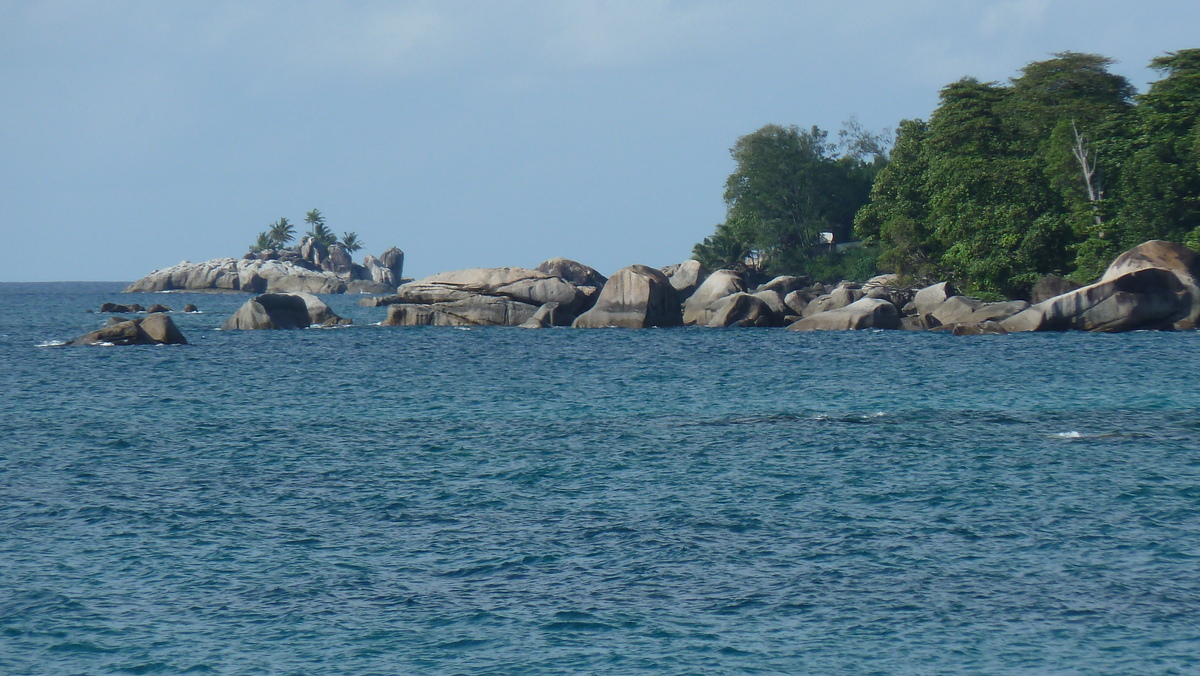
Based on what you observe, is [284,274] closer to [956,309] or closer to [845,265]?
[845,265]

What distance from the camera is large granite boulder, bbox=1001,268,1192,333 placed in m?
50.9

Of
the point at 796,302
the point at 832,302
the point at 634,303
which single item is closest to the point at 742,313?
the point at 832,302

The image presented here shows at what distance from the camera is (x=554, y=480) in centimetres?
2077

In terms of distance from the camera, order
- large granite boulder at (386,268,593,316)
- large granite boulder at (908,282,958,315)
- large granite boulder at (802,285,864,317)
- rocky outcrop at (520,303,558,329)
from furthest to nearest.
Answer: large granite boulder at (386,268,593,316), rocky outcrop at (520,303,558,329), large granite boulder at (802,285,864,317), large granite boulder at (908,282,958,315)

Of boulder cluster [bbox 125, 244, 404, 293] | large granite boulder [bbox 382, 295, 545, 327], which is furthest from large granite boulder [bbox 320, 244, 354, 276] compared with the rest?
large granite boulder [bbox 382, 295, 545, 327]

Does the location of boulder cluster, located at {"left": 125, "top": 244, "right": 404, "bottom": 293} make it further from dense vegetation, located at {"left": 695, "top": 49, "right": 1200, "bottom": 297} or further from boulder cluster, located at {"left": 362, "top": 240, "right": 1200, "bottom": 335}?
dense vegetation, located at {"left": 695, "top": 49, "right": 1200, "bottom": 297}

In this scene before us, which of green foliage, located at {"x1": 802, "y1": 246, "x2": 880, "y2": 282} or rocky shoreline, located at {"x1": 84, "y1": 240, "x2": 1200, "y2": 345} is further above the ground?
green foliage, located at {"x1": 802, "y1": 246, "x2": 880, "y2": 282}

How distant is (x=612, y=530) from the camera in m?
16.7

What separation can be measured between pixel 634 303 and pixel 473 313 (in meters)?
10.7

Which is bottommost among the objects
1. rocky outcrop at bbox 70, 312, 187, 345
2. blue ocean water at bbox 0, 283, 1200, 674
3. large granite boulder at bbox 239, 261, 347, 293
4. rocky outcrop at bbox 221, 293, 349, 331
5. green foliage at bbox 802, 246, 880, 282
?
blue ocean water at bbox 0, 283, 1200, 674

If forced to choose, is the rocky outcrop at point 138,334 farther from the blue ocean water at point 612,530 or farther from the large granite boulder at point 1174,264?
the large granite boulder at point 1174,264

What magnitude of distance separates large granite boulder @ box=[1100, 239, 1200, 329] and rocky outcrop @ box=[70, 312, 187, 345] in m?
44.7

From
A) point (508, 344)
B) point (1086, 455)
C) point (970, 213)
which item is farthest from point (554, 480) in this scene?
point (970, 213)

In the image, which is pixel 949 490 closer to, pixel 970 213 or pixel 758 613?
pixel 758 613
